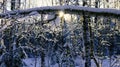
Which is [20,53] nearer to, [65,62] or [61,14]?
[61,14]

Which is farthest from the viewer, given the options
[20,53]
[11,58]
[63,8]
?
[20,53]

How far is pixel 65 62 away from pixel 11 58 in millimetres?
18015

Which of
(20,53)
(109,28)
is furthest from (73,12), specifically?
(109,28)

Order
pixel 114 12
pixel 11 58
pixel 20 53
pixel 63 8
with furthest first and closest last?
pixel 20 53
pixel 11 58
pixel 63 8
pixel 114 12

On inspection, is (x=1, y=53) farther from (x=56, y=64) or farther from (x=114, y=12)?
(x=56, y=64)

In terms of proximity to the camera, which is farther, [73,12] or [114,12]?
[73,12]

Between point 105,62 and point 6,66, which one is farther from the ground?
point 6,66

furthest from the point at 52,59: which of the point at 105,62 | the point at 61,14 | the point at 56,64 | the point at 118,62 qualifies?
the point at 61,14

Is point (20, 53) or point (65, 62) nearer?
point (20, 53)

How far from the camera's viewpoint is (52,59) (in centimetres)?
3130

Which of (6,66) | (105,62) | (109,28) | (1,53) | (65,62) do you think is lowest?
(105,62)

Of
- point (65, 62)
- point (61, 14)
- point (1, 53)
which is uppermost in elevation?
point (61, 14)

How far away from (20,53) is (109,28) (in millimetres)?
Result: 24109

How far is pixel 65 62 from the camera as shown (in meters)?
24.2
